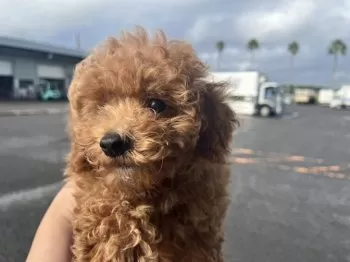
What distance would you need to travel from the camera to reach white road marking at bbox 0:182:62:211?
6672 mm

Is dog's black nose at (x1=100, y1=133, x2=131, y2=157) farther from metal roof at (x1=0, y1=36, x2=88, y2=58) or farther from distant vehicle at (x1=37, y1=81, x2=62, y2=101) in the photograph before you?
distant vehicle at (x1=37, y1=81, x2=62, y2=101)

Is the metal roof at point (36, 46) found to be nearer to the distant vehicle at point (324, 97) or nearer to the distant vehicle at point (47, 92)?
the distant vehicle at point (47, 92)

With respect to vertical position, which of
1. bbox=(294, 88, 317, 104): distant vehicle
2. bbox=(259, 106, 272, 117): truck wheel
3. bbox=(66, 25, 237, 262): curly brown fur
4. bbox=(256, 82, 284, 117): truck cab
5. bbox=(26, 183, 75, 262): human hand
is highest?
bbox=(66, 25, 237, 262): curly brown fur

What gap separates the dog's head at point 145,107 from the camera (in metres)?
2.40

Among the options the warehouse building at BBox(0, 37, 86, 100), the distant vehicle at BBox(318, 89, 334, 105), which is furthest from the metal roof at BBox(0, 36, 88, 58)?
the distant vehicle at BBox(318, 89, 334, 105)

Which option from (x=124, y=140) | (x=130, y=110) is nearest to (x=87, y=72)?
(x=130, y=110)

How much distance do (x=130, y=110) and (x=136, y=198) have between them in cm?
49

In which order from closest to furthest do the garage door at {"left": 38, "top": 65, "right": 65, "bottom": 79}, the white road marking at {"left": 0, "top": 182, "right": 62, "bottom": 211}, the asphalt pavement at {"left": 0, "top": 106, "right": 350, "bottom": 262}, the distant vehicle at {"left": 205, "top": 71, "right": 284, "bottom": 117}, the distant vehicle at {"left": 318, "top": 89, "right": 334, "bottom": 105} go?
the asphalt pavement at {"left": 0, "top": 106, "right": 350, "bottom": 262}
the white road marking at {"left": 0, "top": 182, "right": 62, "bottom": 211}
the distant vehicle at {"left": 205, "top": 71, "right": 284, "bottom": 117}
the garage door at {"left": 38, "top": 65, "right": 65, "bottom": 79}
the distant vehicle at {"left": 318, "top": 89, "right": 334, "bottom": 105}

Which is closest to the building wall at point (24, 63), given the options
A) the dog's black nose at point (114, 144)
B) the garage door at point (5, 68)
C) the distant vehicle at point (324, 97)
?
the garage door at point (5, 68)

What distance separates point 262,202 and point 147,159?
18.0 ft

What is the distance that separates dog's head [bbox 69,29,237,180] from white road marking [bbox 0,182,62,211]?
4.28m

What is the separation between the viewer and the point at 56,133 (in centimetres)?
1683

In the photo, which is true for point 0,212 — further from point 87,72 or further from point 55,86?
point 55,86

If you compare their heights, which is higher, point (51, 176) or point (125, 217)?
point (125, 217)
